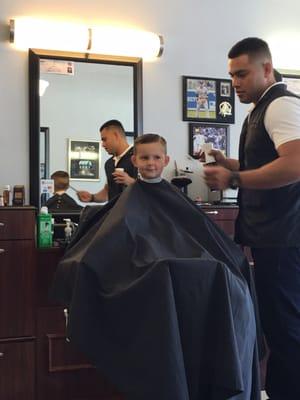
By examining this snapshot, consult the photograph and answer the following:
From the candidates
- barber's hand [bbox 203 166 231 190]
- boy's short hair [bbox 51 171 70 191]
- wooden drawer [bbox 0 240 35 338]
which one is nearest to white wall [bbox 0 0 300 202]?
boy's short hair [bbox 51 171 70 191]

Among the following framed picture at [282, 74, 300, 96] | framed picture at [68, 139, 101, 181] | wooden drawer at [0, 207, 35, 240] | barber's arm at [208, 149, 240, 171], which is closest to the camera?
barber's arm at [208, 149, 240, 171]

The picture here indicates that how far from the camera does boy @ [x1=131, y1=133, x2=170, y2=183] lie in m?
2.16

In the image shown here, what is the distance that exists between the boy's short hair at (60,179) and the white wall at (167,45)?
17cm

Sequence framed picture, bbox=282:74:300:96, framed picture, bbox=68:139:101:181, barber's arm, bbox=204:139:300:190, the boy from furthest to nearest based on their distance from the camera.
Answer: framed picture, bbox=282:74:300:96, framed picture, bbox=68:139:101:181, the boy, barber's arm, bbox=204:139:300:190

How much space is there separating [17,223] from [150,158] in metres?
0.77

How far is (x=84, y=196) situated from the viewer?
3.02m

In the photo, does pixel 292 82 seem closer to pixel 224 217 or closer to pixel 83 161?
pixel 224 217

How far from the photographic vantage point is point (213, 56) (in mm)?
3396

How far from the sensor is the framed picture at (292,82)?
359 cm

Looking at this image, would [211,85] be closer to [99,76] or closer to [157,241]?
[99,76]

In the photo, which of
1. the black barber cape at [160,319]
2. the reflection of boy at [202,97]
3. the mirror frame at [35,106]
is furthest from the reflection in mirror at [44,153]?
the black barber cape at [160,319]

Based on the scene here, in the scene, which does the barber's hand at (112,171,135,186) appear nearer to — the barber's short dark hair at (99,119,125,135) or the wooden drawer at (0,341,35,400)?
the barber's short dark hair at (99,119,125,135)

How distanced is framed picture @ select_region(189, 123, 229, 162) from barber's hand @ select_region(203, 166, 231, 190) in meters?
1.41

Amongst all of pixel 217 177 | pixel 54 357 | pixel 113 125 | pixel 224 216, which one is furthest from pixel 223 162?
pixel 54 357
